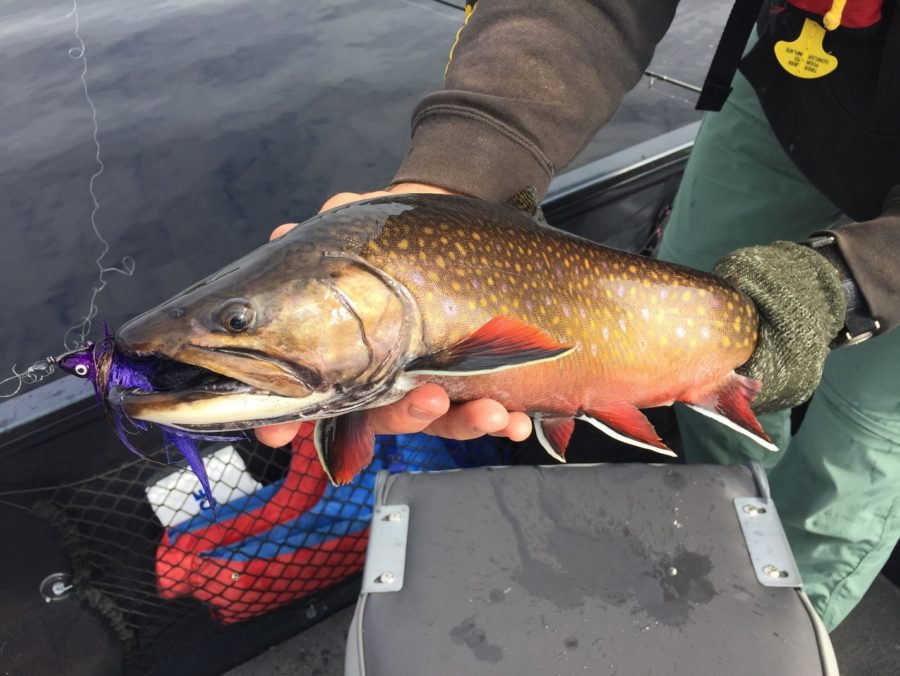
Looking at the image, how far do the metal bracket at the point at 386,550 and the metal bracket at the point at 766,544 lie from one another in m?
1.20

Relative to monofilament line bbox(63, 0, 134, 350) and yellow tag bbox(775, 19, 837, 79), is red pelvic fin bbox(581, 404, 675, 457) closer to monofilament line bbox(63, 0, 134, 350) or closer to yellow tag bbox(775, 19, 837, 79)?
yellow tag bbox(775, 19, 837, 79)

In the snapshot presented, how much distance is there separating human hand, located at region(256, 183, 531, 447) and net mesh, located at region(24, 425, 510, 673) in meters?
1.08

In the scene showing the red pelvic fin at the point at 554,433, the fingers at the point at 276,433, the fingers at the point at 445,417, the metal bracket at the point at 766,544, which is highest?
the fingers at the point at 445,417

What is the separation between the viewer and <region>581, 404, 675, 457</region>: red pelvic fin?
2070 mm

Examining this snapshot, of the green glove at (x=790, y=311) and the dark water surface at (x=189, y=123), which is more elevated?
the green glove at (x=790, y=311)

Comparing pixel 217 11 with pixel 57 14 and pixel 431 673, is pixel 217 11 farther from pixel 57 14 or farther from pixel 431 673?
pixel 431 673

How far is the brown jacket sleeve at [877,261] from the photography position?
2031mm

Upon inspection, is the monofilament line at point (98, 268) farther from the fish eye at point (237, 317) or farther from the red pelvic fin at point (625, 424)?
the red pelvic fin at point (625, 424)

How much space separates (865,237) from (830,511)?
1297 millimetres

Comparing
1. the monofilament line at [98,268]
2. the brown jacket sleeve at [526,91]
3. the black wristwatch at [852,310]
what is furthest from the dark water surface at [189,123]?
the black wristwatch at [852,310]

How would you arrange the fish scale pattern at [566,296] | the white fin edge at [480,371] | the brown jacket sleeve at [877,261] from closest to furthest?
the white fin edge at [480,371] < the fish scale pattern at [566,296] < the brown jacket sleeve at [877,261]

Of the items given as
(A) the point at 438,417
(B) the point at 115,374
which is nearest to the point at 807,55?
(A) the point at 438,417

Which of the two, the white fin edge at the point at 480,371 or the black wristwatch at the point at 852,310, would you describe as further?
the black wristwatch at the point at 852,310

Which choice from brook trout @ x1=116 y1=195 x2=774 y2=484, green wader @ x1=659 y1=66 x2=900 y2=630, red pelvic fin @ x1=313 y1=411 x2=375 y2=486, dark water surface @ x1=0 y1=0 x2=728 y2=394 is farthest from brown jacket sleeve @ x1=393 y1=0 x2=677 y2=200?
dark water surface @ x1=0 y1=0 x2=728 y2=394
